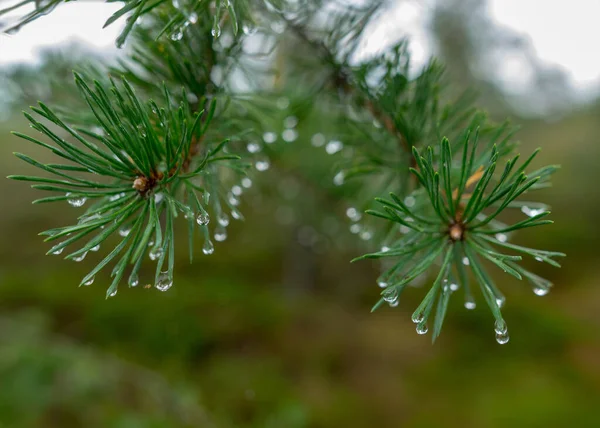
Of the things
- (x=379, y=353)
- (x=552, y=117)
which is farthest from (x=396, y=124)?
(x=552, y=117)

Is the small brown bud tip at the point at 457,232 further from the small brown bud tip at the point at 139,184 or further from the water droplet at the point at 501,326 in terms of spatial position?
→ the small brown bud tip at the point at 139,184

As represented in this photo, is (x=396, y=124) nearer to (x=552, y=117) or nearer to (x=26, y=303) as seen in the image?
(x=26, y=303)

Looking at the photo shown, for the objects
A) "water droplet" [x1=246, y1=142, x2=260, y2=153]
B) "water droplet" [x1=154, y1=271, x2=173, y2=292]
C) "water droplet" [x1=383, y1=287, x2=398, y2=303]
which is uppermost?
"water droplet" [x1=154, y1=271, x2=173, y2=292]

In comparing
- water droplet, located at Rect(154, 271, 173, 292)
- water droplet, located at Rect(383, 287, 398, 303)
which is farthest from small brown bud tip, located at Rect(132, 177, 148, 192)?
water droplet, located at Rect(383, 287, 398, 303)

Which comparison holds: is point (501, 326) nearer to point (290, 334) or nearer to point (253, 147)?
point (253, 147)

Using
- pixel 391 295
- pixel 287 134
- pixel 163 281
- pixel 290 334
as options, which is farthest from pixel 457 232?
pixel 290 334

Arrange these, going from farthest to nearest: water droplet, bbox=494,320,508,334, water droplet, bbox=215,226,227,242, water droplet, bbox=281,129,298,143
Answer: water droplet, bbox=281,129,298,143
water droplet, bbox=215,226,227,242
water droplet, bbox=494,320,508,334

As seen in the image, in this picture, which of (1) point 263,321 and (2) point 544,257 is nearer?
(2) point 544,257

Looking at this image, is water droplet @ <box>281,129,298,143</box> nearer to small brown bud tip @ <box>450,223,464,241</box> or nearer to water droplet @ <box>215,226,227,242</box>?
water droplet @ <box>215,226,227,242</box>
